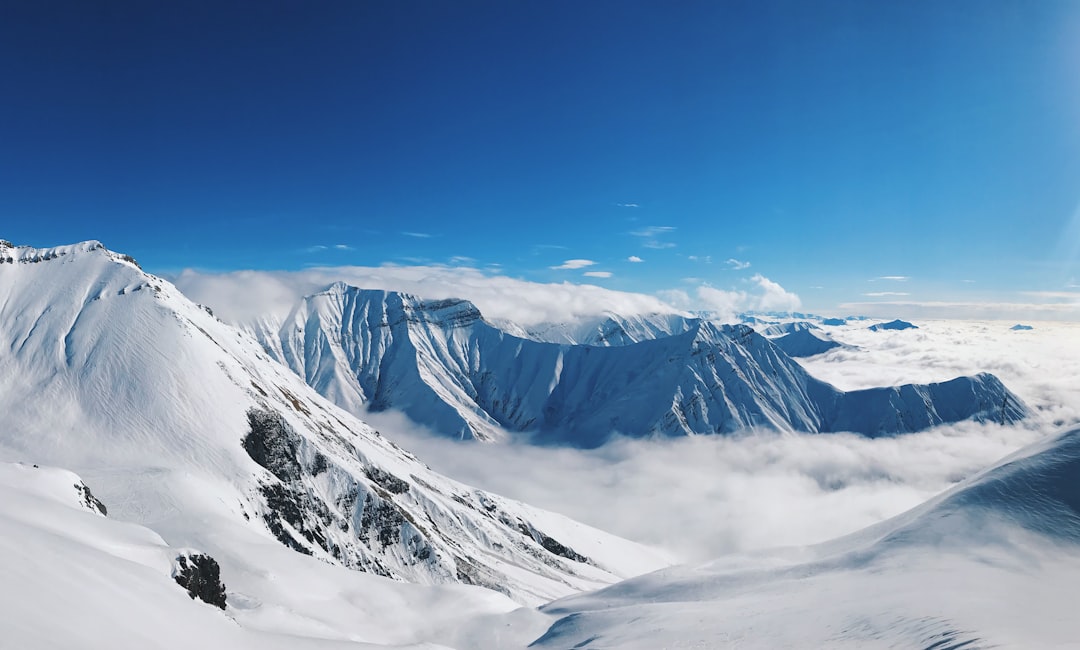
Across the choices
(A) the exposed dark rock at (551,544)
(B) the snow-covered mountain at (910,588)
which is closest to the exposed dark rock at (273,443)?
(B) the snow-covered mountain at (910,588)

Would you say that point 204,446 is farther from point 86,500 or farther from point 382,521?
point 86,500

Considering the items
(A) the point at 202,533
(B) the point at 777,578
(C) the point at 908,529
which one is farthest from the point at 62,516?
(C) the point at 908,529

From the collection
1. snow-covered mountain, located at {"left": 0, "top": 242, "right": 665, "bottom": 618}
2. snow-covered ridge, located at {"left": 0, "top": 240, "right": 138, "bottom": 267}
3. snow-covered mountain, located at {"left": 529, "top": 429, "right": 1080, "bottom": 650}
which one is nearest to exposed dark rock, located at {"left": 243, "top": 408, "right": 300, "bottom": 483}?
snow-covered mountain, located at {"left": 0, "top": 242, "right": 665, "bottom": 618}

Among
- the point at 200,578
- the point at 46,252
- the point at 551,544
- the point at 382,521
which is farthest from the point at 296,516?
the point at 46,252

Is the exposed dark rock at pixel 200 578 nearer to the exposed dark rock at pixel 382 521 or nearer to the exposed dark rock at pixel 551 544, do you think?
the exposed dark rock at pixel 382 521

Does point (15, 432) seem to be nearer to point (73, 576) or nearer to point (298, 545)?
point (298, 545)
